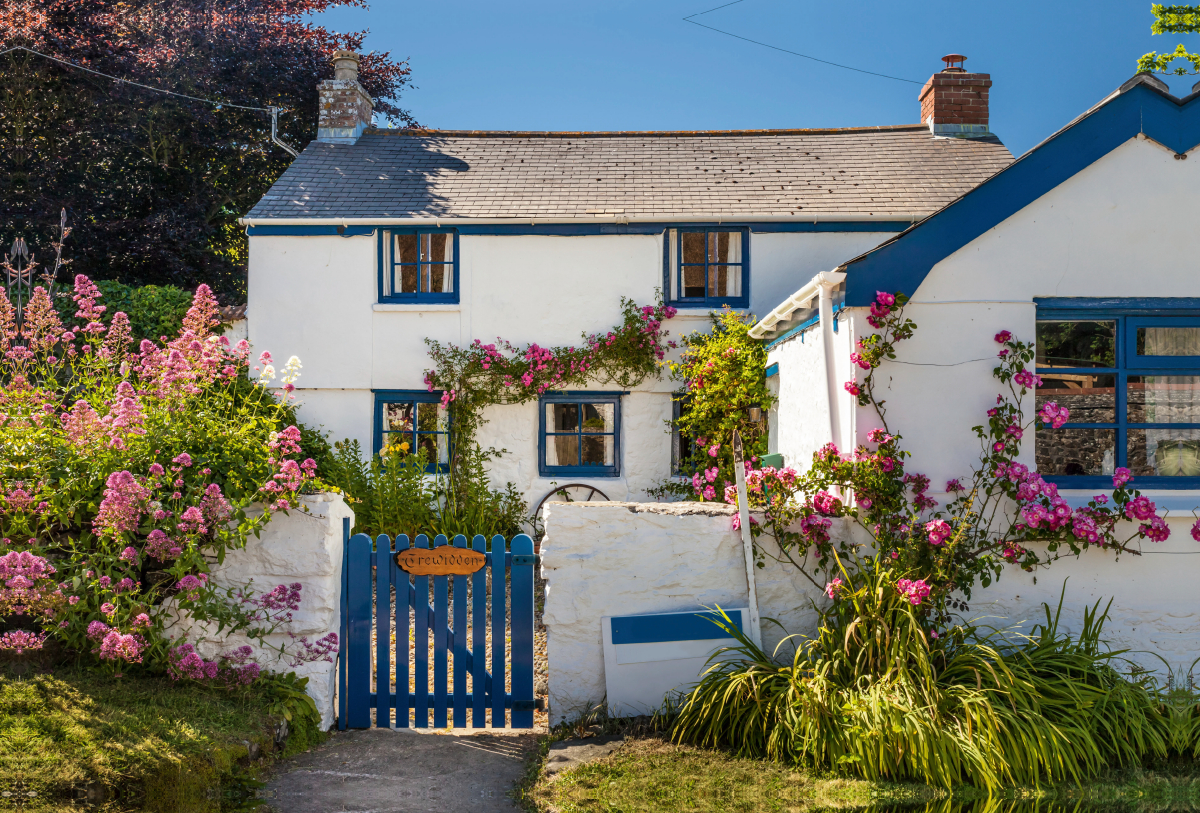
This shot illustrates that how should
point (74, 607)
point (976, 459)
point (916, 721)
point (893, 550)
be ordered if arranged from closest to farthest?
point (916, 721)
point (74, 607)
point (893, 550)
point (976, 459)

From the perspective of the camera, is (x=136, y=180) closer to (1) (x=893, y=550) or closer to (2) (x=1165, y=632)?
(1) (x=893, y=550)

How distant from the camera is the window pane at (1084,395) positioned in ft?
17.1

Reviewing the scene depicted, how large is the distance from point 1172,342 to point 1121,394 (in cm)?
49

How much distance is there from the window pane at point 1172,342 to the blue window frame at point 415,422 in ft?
25.5

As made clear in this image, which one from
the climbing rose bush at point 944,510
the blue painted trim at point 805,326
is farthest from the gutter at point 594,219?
the climbing rose bush at point 944,510

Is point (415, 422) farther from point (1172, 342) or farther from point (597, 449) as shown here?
point (1172, 342)

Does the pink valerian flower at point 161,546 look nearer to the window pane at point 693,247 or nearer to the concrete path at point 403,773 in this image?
the concrete path at point 403,773

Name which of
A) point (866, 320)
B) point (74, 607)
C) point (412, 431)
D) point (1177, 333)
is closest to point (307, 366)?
point (412, 431)

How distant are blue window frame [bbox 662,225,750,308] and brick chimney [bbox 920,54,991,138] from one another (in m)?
4.92

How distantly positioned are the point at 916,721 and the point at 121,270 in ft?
55.7

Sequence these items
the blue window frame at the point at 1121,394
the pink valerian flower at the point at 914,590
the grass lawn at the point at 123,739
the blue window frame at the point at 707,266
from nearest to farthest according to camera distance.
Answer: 1. the grass lawn at the point at 123,739
2. the pink valerian flower at the point at 914,590
3. the blue window frame at the point at 1121,394
4. the blue window frame at the point at 707,266

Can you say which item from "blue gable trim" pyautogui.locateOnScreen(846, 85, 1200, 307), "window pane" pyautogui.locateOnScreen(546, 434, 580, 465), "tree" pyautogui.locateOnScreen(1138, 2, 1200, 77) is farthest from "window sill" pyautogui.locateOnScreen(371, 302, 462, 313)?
"tree" pyautogui.locateOnScreen(1138, 2, 1200, 77)

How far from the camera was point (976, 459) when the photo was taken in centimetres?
497

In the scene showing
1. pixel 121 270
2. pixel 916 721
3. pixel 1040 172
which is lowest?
pixel 916 721
